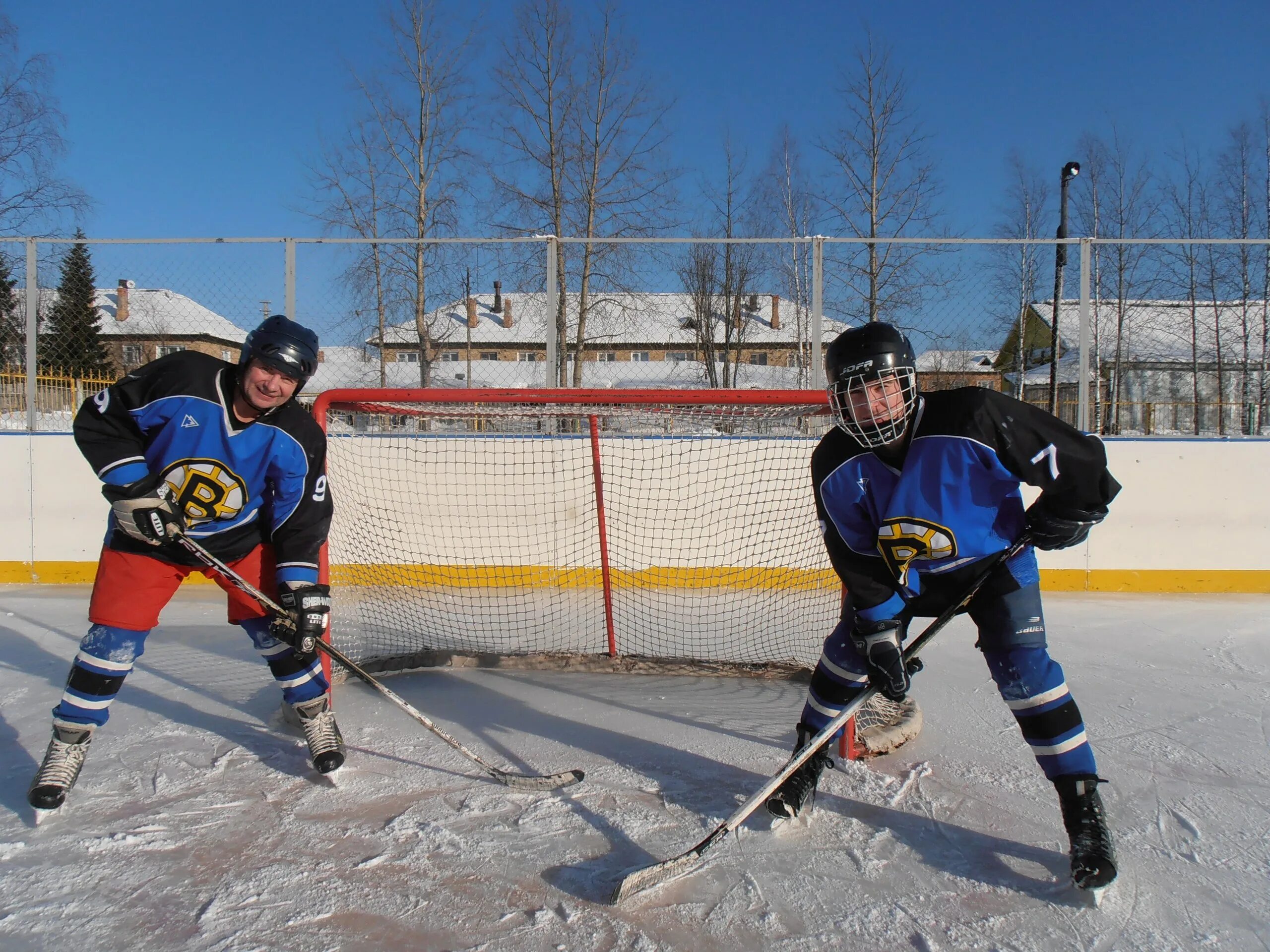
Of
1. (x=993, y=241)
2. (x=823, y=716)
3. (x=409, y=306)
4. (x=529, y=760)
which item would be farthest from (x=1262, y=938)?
(x=409, y=306)

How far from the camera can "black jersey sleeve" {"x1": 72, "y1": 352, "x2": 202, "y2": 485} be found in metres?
1.94

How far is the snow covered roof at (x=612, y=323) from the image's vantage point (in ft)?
15.5

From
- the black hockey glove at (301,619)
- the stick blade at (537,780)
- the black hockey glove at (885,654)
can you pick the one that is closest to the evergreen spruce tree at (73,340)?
the black hockey glove at (301,619)

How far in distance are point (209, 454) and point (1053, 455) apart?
2080mm

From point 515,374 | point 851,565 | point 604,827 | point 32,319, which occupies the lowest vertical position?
point 604,827

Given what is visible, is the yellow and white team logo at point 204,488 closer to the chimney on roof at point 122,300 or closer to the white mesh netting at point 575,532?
the white mesh netting at point 575,532

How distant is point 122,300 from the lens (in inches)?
199

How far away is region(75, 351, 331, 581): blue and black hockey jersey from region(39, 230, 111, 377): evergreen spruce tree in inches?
136

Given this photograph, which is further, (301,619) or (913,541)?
(301,619)

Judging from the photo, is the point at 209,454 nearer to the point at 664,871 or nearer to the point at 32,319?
the point at 664,871

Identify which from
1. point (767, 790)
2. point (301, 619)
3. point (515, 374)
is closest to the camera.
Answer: point (767, 790)

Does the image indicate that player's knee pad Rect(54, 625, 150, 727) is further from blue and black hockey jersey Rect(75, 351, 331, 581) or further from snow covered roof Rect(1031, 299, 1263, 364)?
snow covered roof Rect(1031, 299, 1263, 364)

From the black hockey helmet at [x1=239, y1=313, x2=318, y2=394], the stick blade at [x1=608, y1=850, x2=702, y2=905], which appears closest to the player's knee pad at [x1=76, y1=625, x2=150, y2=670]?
the black hockey helmet at [x1=239, y1=313, x2=318, y2=394]

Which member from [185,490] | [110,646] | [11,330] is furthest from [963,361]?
[11,330]
